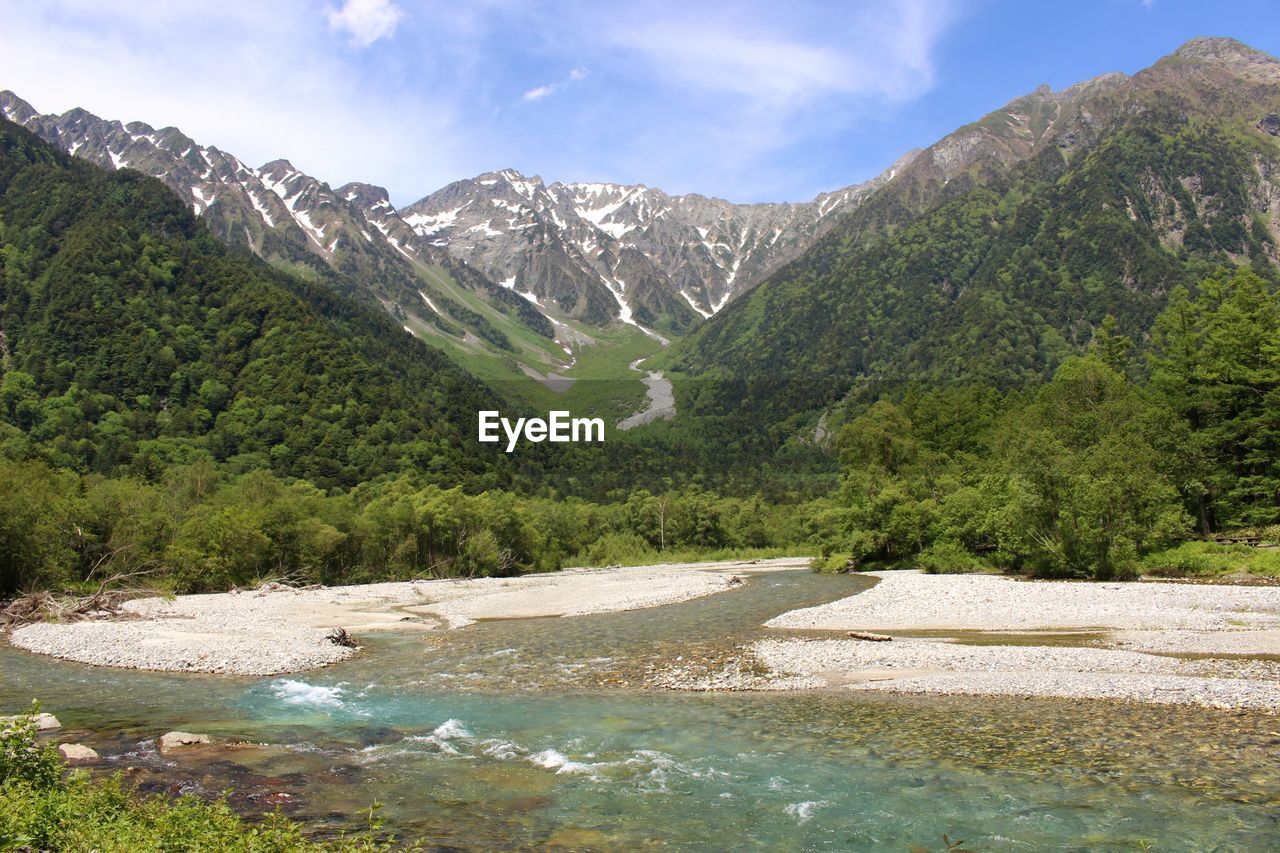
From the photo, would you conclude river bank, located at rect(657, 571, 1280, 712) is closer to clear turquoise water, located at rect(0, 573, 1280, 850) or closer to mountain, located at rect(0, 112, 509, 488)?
clear turquoise water, located at rect(0, 573, 1280, 850)

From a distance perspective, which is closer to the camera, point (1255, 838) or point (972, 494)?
point (1255, 838)

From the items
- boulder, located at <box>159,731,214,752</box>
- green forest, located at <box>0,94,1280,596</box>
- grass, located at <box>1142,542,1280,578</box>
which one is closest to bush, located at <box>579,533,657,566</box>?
green forest, located at <box>0,94,1280,596</box>

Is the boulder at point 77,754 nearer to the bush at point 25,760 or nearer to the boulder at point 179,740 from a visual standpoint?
the boulder at point 179,740

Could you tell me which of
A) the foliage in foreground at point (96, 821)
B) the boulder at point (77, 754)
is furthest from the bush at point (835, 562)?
the foliage in foreground at point (96, 821)

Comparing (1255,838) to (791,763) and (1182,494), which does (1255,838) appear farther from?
(1182,494)

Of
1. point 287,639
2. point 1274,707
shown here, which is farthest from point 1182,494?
point 287,639
